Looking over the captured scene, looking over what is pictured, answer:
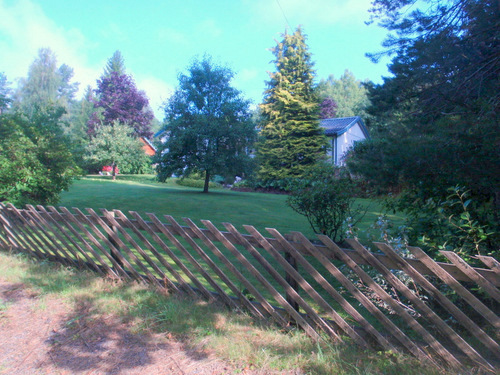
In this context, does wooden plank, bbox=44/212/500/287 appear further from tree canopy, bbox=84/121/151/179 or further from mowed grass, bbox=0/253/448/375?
tree canopy, bbox=84/121/151/179

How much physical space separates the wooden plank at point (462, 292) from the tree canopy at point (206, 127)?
15491mm

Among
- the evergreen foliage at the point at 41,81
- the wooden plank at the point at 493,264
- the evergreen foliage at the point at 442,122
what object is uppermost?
the evergreen foliage at the point at 41,81

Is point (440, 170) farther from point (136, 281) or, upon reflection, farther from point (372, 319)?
point (136, 281)

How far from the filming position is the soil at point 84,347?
2920mm

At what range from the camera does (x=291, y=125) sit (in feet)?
88.5

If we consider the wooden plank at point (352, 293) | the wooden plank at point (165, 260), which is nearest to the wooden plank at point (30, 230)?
the wooden plank at point (165, 260)

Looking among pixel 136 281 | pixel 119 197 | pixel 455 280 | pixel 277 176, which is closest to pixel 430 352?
pixel 455 280

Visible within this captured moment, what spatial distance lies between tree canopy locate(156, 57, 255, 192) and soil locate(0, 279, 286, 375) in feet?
46.3

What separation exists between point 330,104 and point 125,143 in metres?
27.4

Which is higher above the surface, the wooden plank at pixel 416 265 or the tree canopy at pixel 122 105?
the tree canopy at pixel 122 105

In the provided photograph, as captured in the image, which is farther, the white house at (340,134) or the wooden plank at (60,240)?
the white house at (340,134)

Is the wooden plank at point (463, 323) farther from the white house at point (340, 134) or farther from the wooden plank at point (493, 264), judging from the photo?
the white house at point (340, 134)

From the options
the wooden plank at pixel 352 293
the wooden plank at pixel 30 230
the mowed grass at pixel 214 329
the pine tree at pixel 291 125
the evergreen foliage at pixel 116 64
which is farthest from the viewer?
the evergreen foliage at pixel 116 64

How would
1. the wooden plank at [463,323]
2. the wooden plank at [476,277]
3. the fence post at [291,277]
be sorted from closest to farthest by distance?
the wooden plank at [476,277] → the wooden plank at [463,323] → the fence post at [291,277]
